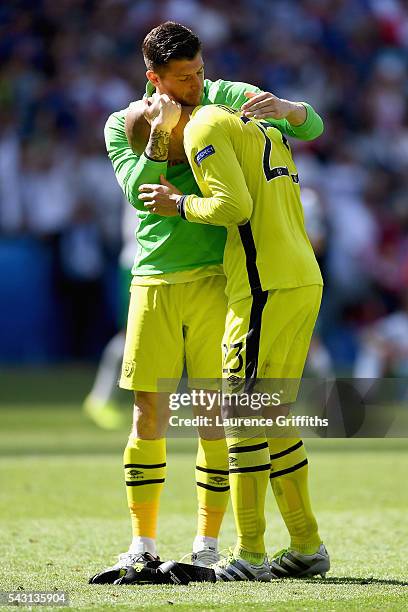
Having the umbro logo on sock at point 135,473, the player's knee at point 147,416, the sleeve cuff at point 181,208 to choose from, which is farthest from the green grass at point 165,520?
the sleeve cuff at point 181,208

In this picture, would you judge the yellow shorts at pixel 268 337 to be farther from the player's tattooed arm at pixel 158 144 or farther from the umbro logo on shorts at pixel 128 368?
the player's tattooed arm at pixel 158 144

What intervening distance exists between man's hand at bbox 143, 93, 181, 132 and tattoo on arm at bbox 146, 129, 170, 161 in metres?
0.03

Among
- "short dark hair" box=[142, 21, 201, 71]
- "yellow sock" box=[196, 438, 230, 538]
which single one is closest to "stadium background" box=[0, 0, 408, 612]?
"yellow sock" box=[196, 438, 230, 538]

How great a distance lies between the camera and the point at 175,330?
17.8ft

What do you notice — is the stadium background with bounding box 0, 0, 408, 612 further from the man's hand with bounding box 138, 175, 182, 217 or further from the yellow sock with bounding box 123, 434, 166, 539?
the man's hand with bounding box 138, 175, 182, 217

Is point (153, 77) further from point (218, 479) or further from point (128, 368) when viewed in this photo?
point (218, 479)

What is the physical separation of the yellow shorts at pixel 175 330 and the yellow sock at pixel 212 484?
304mm

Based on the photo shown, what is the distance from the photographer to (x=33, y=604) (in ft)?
14.8

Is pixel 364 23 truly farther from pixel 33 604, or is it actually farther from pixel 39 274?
pixel 33 604

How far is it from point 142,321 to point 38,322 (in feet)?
33.6

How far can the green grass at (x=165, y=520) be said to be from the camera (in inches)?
188

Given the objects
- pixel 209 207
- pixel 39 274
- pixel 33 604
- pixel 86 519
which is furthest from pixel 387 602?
pixel 39 274

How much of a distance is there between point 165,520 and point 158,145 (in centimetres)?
261

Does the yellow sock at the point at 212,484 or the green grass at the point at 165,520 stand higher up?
the yellow sock at the point at 212,484
